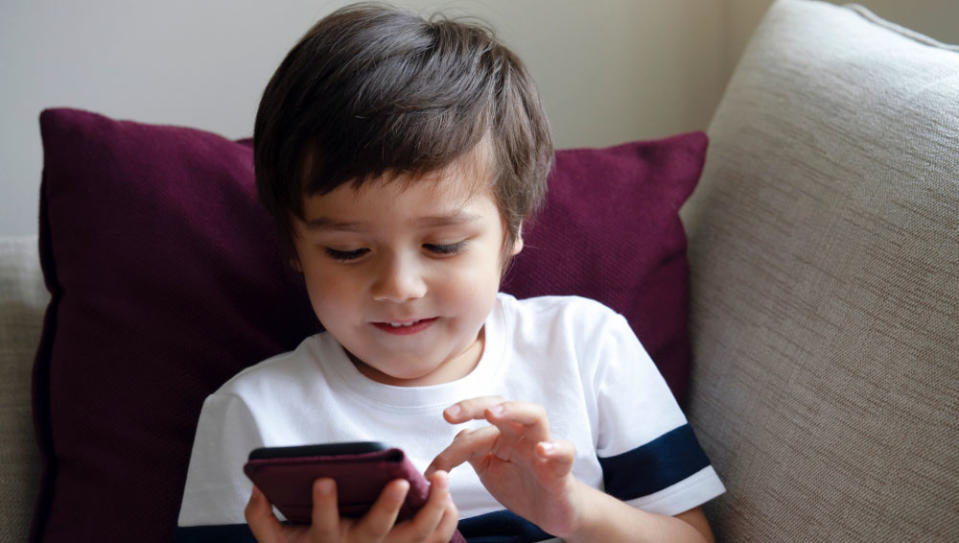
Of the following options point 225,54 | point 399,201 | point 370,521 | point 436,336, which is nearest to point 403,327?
point 436,336

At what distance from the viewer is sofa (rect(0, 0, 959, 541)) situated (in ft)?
2.99

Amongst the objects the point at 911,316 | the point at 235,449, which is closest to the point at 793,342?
the point at 911,316

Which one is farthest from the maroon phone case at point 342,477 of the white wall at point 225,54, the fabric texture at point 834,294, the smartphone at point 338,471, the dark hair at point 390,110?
the white wall at point 225,54

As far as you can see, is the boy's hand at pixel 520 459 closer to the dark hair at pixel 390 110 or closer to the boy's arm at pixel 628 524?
the boy's arm at pixel 628 524

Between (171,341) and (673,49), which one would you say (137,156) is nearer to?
(171,341)

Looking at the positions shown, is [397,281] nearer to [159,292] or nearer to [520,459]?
[520,459]

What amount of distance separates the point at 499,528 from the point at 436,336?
0.21 meters

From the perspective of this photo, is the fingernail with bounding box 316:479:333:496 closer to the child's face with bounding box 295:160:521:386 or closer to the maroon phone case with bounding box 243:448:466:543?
the maroon phone case with bounding box 243:448:466:543

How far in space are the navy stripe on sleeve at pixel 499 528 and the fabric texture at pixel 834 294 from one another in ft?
0.72

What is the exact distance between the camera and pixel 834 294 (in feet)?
3.36

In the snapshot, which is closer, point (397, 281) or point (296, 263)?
point (397, 281)

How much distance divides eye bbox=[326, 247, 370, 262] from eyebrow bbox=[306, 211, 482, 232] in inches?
1.1

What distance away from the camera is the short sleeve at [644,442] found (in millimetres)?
1036

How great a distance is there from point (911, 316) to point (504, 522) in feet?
1.48
